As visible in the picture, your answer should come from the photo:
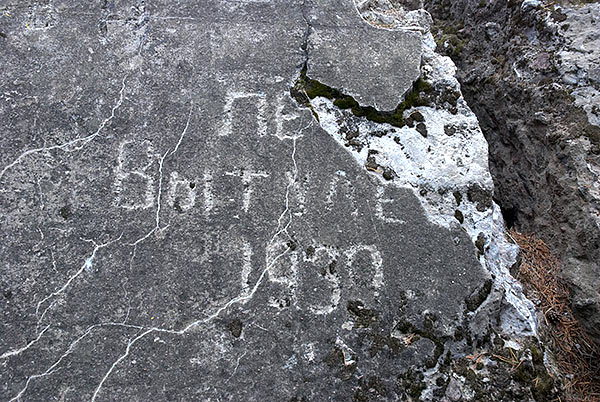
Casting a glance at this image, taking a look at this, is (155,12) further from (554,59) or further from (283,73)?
(554,59)

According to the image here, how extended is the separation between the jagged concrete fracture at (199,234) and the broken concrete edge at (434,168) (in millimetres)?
63

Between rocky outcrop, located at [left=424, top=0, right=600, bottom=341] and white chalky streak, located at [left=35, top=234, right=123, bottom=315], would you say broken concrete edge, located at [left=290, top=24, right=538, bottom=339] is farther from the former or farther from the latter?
white chalky streak, located at [left=35, top=234, right=123, bottom=315]

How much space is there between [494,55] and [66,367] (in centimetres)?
330

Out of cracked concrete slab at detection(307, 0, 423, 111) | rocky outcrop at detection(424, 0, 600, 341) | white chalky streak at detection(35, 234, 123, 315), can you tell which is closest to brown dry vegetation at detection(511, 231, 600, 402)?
rocky outcrop at detection(424, 0, 600, 341)

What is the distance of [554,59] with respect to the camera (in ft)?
9.94

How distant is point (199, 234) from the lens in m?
2.29

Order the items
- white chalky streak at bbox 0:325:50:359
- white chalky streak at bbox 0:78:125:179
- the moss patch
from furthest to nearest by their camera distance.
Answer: the moss patch
white chalky streak at bbox 0:78:125:179
white chalky streak at bbox 0:325:50:359

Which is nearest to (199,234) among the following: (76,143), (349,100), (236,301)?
(236,301)

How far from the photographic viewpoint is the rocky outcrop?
106 inches

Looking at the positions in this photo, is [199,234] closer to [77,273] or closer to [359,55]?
[77,273]

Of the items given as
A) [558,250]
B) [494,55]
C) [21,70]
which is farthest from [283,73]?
[558,250]

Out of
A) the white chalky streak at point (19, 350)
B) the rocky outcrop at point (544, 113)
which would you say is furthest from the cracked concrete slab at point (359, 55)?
the white chalky streak at point (19, 350)

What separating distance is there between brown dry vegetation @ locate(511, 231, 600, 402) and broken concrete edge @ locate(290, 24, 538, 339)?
273 mm

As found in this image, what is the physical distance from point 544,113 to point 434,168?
102 centimetres
